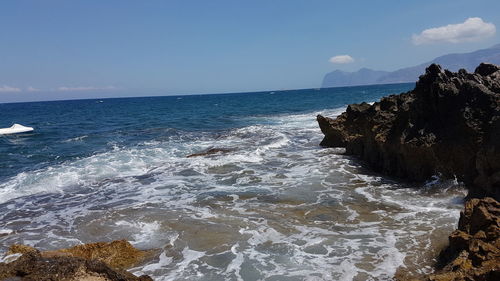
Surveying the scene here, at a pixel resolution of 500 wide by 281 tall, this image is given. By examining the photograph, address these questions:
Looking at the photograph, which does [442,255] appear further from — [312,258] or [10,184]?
[10,184]

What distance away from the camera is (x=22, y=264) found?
4340 mm

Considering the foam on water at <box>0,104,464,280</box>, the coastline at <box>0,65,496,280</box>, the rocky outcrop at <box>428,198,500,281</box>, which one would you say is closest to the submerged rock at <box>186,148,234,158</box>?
the foam on water at <box>0,104,464,280</box>

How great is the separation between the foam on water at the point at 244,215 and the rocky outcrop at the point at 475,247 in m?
0.77

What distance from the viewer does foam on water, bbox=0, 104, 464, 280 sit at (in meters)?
6.50

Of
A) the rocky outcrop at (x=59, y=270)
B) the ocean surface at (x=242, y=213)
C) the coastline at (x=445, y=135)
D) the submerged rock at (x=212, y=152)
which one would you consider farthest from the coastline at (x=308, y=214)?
the submerged rock at (x=212, y=152)

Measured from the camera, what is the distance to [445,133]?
10.8m

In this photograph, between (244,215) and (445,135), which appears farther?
(445,135)

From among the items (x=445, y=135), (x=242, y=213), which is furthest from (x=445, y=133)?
(x=242, y=213)

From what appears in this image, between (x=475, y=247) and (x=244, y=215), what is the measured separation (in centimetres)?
503

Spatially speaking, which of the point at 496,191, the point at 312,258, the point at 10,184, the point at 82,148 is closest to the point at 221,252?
the point at 312,258

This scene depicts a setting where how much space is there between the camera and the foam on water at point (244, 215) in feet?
21.3

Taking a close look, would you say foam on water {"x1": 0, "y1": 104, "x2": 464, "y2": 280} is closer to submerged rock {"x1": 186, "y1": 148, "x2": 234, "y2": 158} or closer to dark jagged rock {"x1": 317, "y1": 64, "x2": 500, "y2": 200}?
dark jagged rock {"x1": 317, "y1": 64, "x2": 500, "y2": 200}

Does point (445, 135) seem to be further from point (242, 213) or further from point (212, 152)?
point (212, 152)

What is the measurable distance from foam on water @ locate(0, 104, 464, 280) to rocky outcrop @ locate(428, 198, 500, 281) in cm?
77
